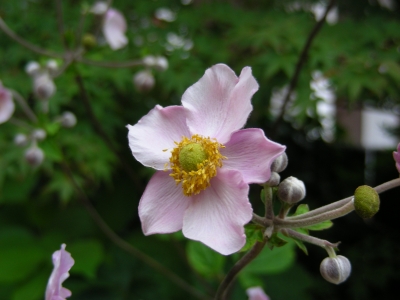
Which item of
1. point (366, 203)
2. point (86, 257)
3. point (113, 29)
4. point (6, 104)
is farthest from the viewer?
point (86, 257)

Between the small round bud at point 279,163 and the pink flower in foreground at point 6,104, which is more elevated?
the small round bud at point 279,163

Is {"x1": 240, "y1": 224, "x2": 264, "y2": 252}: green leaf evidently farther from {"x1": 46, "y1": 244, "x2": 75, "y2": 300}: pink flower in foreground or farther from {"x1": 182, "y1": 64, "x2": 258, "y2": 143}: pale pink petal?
{"x1": 46, "y1": 244, "x2": 75, "y2": 300}: pink flower in foreground

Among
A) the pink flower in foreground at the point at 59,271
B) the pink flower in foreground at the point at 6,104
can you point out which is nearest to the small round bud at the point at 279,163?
the pink flower in foreground at the point at 59,271

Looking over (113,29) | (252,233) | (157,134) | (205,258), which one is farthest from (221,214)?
(113,29)

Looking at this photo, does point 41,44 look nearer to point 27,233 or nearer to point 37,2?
point 37,2

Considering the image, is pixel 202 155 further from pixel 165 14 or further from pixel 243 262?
pixel 165 14

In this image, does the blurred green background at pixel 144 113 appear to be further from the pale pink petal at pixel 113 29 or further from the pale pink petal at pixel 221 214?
the pale pink petal at pixel 221 214
